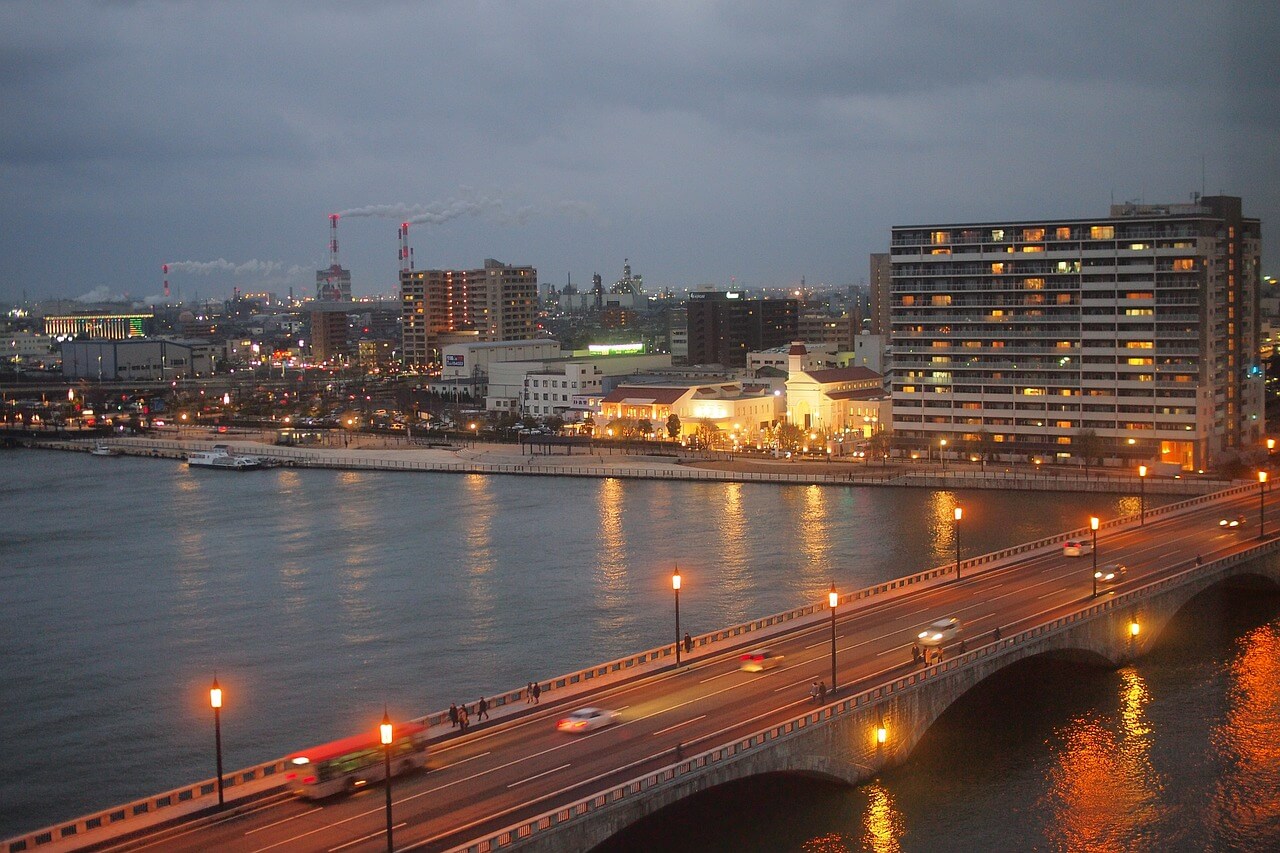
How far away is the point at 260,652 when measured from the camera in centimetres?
1831

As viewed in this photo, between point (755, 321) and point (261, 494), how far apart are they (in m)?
36.0

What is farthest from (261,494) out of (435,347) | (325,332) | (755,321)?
(325,332)

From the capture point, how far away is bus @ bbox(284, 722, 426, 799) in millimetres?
10922

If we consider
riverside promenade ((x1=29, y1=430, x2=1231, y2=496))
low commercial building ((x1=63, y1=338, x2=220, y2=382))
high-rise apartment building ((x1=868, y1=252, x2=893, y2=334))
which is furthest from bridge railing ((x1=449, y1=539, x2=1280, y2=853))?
low commercial building ((x1=63, y1=338, x2=220, y2=382))

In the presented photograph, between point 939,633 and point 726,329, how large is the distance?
51891mm

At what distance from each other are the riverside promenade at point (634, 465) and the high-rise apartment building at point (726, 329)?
20.7m

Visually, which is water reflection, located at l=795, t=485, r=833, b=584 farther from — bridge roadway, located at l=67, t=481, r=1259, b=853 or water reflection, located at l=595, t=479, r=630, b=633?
bridge roadway, located at l=67, t=481, r=1259, b=853

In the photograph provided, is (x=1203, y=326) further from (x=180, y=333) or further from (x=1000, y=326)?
(x=180, y=333)

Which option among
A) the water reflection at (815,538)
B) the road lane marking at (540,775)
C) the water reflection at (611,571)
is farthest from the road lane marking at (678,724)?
the water reflection at (815,538)

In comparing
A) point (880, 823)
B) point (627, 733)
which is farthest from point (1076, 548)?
point (627, 733)

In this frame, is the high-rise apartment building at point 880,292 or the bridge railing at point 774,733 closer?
Answer: the bridge railing at point 774,733

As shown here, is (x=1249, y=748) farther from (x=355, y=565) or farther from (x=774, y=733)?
(x=355, y=565)

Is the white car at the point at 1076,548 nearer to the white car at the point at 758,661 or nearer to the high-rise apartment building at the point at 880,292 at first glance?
the white car at the point at 758,661

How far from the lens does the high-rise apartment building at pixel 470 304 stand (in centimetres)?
7688
